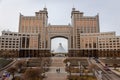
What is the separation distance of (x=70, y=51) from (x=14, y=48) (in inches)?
1607

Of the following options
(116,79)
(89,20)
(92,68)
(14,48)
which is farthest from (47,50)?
(116,79)

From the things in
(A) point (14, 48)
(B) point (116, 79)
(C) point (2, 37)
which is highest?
(C) point (2, 37)

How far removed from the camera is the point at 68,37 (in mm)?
140000

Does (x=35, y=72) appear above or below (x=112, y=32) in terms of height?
below

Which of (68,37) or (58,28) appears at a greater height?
(58,28)

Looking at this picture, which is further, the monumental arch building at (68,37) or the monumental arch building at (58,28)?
the monumental arch building at (58,28)

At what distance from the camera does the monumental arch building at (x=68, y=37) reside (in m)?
118

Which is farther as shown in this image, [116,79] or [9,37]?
[9,37]

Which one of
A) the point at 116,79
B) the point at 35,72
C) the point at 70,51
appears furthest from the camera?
the point at 70,51

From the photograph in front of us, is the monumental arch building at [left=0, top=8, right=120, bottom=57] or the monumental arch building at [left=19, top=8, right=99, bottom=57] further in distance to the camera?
the monumental arch building at [left=19, top=8, right=99, bottom=57]

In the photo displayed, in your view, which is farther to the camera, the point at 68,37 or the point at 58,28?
the point at 58,28

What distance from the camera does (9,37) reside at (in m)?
118

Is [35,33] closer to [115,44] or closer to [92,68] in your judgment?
[115,44]

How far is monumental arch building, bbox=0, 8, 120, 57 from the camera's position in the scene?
11831cm
